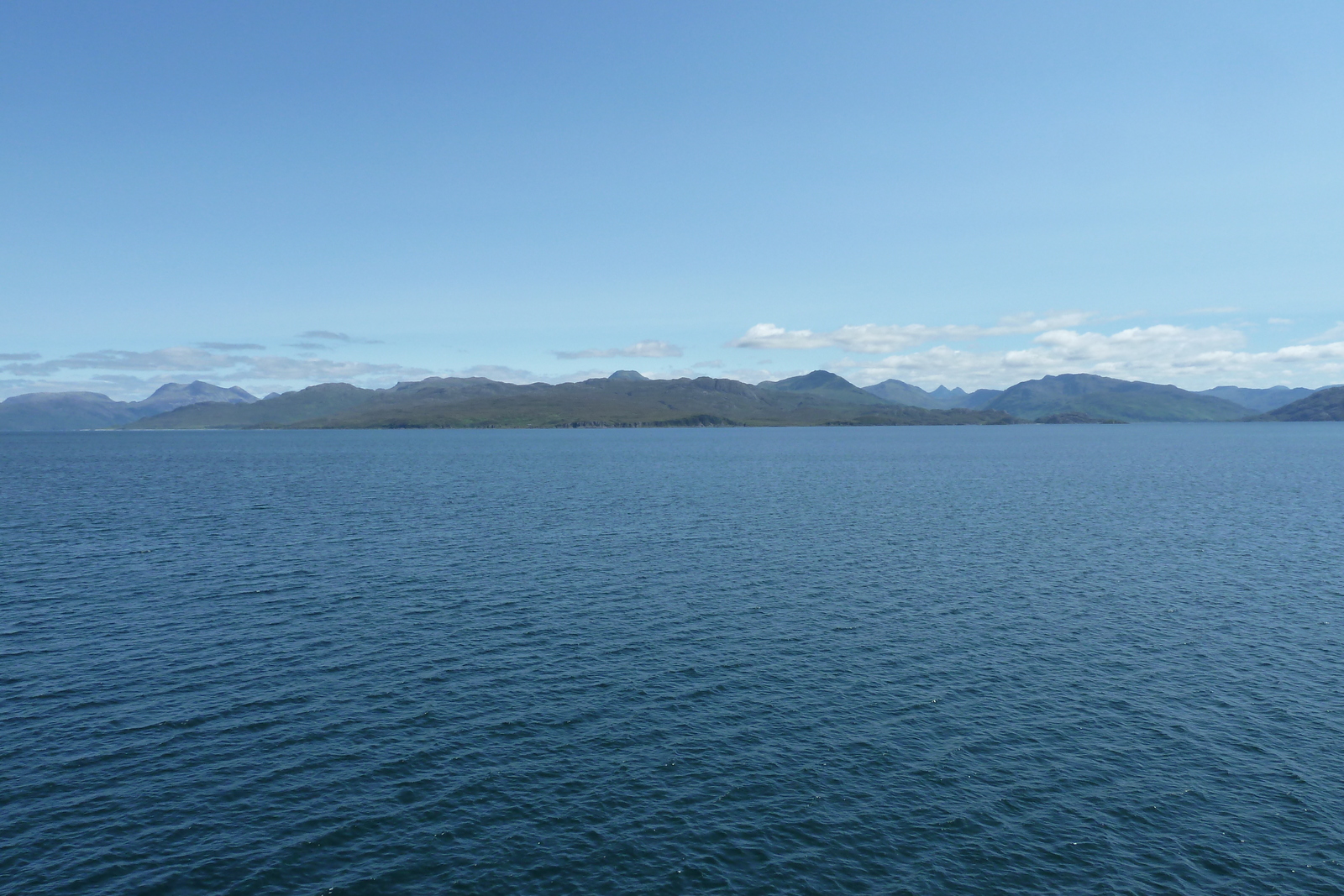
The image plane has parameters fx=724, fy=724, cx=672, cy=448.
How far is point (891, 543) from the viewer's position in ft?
311

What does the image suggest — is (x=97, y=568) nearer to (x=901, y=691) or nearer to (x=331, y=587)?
(x=331, y=587)

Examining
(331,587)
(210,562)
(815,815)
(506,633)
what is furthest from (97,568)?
(815,815)

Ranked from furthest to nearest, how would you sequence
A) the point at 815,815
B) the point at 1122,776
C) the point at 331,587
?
the point at 331,587 → the point at 1122,776 → the point at 815,815

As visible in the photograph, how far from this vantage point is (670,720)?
4297 cm

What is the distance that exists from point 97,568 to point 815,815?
8253cm

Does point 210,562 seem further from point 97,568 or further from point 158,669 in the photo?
point 158,669

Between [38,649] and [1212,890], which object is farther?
[38,649]

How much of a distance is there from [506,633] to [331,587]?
2490 cm

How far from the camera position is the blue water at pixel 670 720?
30562 millimetres

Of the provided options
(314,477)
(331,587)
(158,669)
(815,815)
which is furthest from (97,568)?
(314,477)

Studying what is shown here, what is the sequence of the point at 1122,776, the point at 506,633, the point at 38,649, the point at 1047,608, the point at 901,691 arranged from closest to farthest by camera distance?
the point at 1122,776, the point at 901,691, the point at 38,649, the point at 506,633, the point at 1047,608

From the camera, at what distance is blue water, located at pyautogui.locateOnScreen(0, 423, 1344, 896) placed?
30562 millimetres

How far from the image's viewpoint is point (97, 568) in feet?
258

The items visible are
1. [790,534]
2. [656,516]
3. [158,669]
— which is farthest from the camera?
[656,516]
